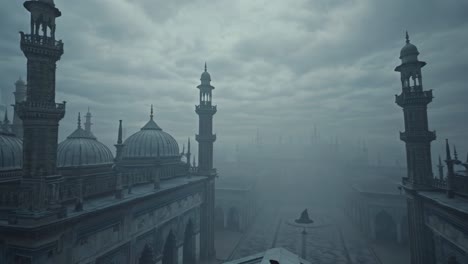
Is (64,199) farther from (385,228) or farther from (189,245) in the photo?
(385,228)

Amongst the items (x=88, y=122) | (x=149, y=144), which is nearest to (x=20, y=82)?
(x=88, y=122)

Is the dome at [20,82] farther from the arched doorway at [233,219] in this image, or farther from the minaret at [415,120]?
the minaret at [415,120]

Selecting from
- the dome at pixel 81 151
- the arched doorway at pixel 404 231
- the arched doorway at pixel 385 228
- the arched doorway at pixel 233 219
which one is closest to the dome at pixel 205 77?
the dome at pixel 81 151

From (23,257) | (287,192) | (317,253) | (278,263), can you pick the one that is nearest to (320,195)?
(287,192)

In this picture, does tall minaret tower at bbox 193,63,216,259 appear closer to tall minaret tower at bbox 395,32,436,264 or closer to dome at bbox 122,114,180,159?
dome at bbox 122,114,180,159

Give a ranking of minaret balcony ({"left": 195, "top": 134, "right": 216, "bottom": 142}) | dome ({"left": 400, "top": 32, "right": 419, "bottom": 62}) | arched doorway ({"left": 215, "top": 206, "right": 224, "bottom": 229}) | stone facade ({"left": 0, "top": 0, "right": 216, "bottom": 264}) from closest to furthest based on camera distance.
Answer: stone facade ({"left": 0, "top": 0, "right": 216, "bottom": 264}) < dome ({"left": 400, "top": 32, "right": 419, "bottom": 62}) < minaret balcony ({"left": 195, "top": 134, "right": 216, "bottom": 142}) < arched doorway ({"left": 215, "top": 206, "right": 224, "bottom": 229})

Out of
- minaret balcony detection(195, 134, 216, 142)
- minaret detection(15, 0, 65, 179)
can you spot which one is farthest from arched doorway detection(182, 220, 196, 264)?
minaret detection(15, 0, 65, 179)

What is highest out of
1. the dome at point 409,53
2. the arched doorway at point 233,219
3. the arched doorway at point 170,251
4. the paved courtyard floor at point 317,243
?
the dome at point 409,53
